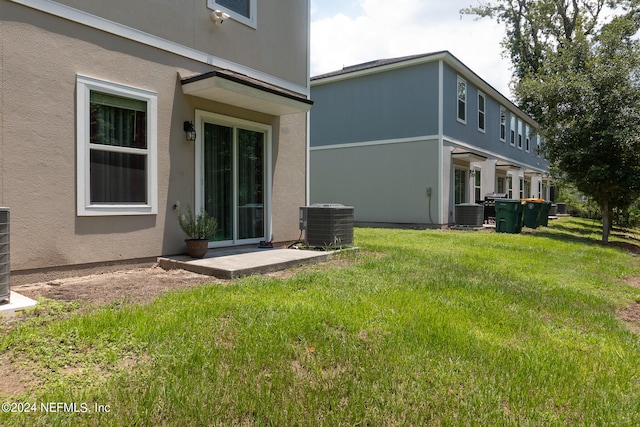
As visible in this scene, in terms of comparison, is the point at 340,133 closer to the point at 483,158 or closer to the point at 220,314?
the point at 483,158

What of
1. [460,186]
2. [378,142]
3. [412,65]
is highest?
[412,65]

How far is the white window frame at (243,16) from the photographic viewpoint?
6317mm

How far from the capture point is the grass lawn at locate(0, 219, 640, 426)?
2.11 m

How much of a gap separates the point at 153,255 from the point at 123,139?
1.60m

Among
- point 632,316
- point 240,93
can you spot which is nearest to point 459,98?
point 240,93

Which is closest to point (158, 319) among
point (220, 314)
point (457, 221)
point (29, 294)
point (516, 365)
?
point (220, 314)

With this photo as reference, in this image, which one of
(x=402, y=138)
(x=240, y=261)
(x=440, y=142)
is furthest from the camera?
(x=402, y=138)

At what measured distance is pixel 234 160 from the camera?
6.82 metres

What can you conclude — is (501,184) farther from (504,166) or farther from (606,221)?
(606,221)

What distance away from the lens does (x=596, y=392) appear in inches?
95.7

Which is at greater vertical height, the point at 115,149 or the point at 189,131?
the point at 189,131

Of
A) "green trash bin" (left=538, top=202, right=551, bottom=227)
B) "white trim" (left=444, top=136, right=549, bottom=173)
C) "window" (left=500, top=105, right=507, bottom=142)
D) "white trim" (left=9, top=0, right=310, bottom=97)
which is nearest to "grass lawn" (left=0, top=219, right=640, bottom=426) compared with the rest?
"white trim" (left=9, top=0, right=310, bottom=97)

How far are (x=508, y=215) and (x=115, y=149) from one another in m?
11.1

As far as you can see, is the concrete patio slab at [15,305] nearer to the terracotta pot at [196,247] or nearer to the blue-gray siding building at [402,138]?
the terracotta pot at [196,247]
